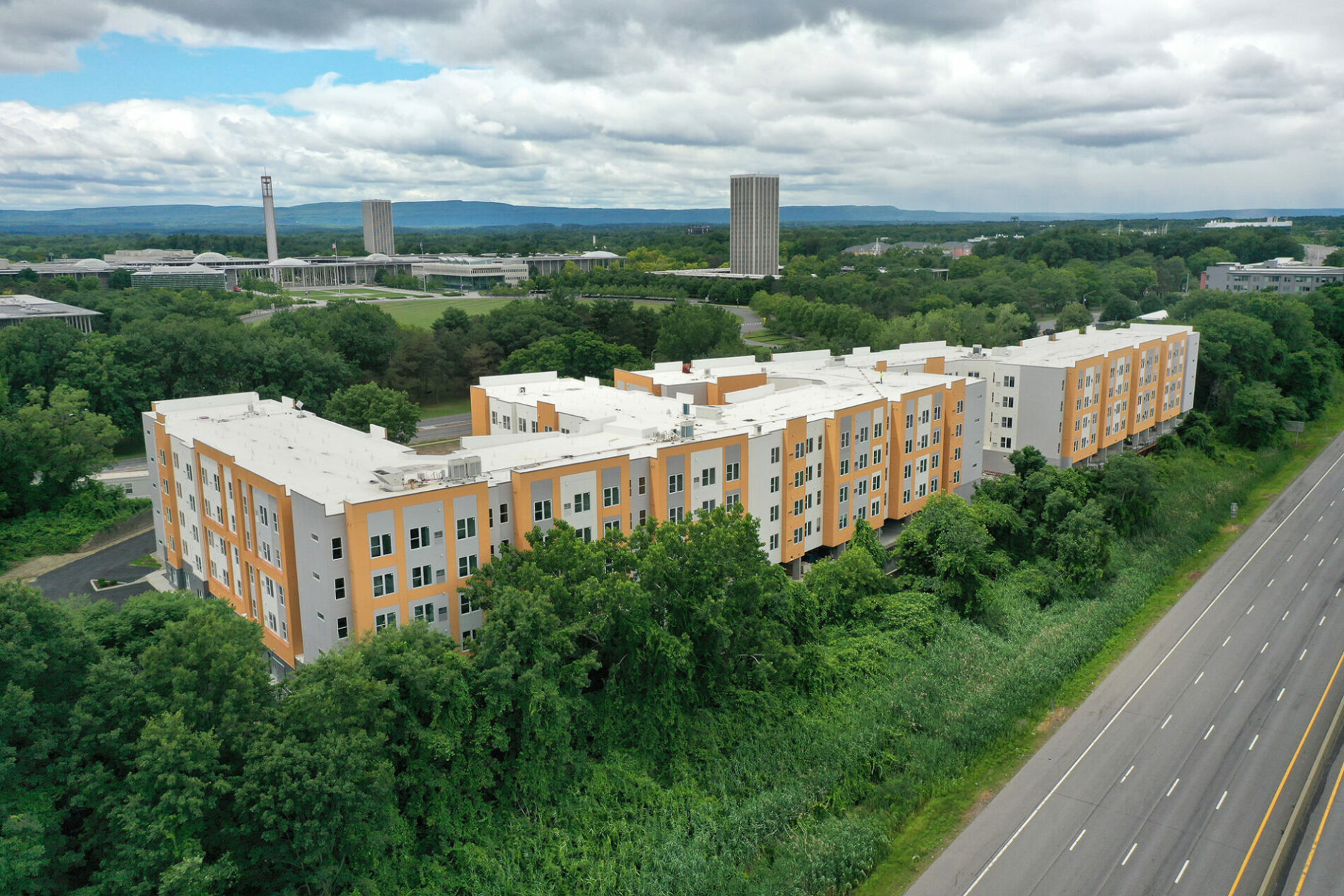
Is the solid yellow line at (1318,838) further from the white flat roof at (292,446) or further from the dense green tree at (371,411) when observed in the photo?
the dense green tree at (371,411)

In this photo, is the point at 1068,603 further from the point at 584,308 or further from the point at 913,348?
the point at 584,308

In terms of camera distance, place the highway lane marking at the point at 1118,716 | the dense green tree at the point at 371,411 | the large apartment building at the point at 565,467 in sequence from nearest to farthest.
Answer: the highway lane marking at the point at 1118,716, the large apartment building at the point at 565,467, the dense green tree at the point at 371,411

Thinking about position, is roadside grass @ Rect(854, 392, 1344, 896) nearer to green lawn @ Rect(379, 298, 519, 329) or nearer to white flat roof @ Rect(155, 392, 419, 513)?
white flat roof @ Rect(155, 392, 419, 513)

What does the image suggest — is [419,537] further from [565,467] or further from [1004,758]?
[1004,758]

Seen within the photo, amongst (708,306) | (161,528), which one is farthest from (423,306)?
(161,528)

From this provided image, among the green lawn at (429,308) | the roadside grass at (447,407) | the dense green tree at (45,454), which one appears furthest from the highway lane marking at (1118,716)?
the green lawn at (429,308)

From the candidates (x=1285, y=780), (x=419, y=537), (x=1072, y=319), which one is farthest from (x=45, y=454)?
(x=1072, y=319)
